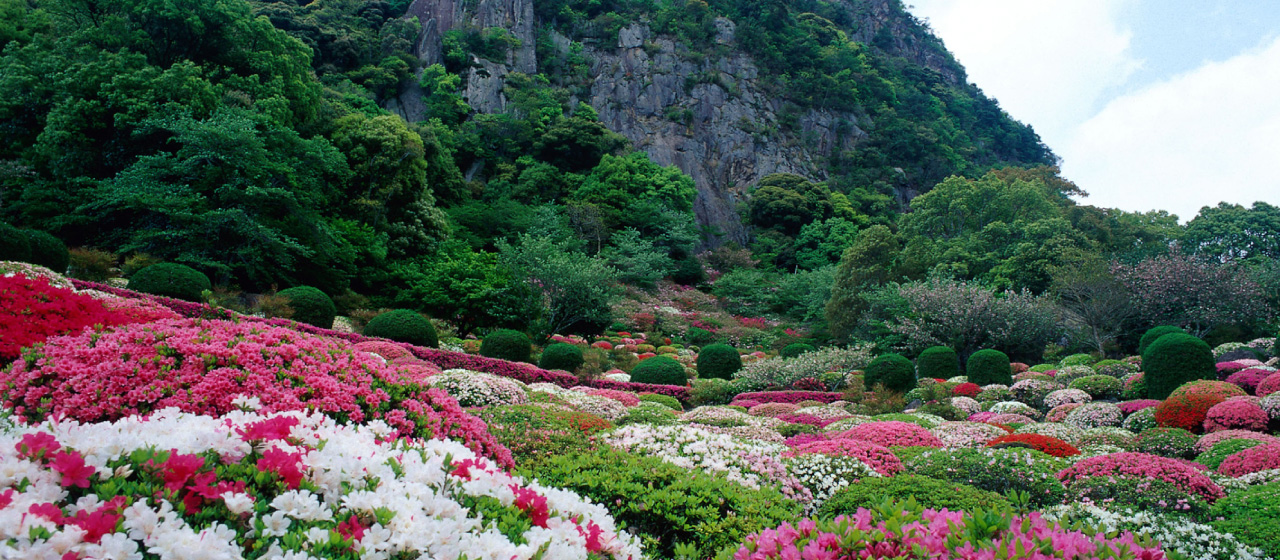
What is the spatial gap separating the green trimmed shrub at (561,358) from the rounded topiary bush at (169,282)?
25.5 ft

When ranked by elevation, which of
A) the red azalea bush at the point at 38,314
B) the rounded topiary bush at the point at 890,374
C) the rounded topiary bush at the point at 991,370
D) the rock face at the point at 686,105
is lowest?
the rounded topiary bush at the point at 890,374

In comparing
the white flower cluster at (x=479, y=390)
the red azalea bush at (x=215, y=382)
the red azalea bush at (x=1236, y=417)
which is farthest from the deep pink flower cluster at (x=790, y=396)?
the red azalea bush at (x=215, y=382)

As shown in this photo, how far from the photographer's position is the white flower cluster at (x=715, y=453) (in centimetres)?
526

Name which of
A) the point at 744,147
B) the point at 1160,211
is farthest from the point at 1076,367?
the point at 744,147

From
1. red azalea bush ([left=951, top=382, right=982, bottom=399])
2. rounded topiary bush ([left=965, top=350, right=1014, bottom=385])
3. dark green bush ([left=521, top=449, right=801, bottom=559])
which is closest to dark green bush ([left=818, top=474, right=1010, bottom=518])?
dark green bush ([left=521, top=449, right=801, bottom=559])

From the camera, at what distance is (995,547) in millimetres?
2336

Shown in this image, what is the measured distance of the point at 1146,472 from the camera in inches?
210

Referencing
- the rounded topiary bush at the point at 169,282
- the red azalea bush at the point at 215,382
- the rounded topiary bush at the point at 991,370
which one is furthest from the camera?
the rounded topiary bush at the point at 991,370

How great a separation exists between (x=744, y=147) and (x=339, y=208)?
101ft

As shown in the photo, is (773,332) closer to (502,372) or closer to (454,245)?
(454,245)

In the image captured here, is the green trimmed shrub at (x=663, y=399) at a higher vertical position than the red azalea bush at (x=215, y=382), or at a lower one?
lower

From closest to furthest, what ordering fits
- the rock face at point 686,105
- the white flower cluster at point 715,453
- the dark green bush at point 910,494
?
the dark green bush at point 910,494, the white flower cluster at point 715,453, the rock face at point 686,105

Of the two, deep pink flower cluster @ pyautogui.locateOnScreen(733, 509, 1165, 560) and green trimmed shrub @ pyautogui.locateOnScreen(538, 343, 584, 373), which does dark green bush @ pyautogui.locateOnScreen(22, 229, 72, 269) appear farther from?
deep pink flower cluster @ pyautogui.locateOnScreen(733, 509, 1165, 560)

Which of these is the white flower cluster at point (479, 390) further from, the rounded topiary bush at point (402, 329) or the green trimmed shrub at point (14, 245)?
the green trimmed shrub at point (14, 245)
